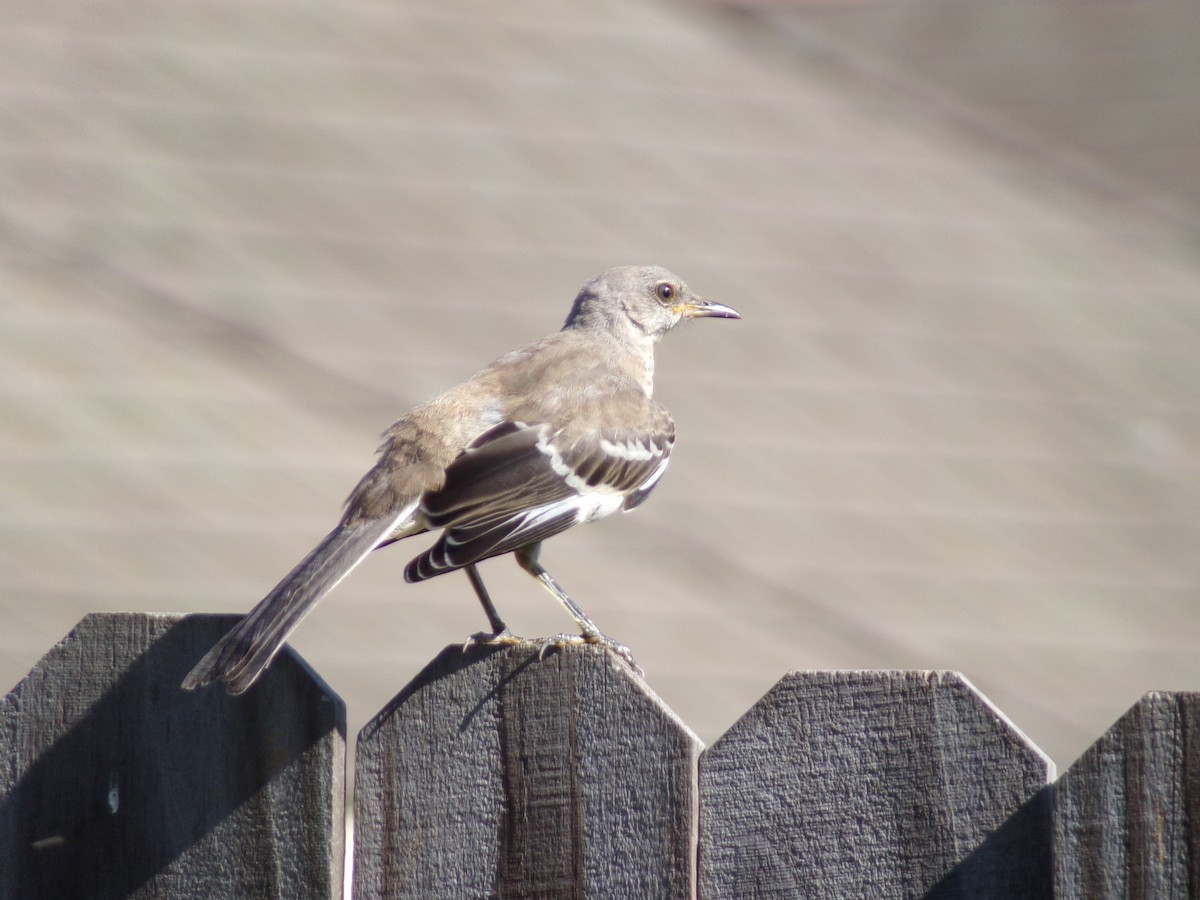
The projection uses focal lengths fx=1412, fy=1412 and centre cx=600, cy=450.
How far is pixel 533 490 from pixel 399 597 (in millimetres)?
2687

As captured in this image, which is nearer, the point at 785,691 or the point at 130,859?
the point at 785,691

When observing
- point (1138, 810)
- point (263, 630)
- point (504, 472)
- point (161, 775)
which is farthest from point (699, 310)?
point (1138, 810)

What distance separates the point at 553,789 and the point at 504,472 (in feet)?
4.36

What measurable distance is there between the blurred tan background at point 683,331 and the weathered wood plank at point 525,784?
2996 mm

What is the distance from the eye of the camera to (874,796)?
2432 millimetres

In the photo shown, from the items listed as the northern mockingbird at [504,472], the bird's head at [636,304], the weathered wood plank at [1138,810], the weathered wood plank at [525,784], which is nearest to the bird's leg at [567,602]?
the northern mockingbird at [504,472]

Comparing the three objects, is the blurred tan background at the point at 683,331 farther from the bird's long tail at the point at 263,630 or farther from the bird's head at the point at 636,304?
the bird's long tail at the point at 263,630

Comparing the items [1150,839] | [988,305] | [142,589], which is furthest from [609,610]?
[1150,839]

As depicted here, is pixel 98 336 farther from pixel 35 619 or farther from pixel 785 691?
pixel 785 691

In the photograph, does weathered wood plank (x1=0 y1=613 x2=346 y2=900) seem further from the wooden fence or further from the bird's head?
the bird's head

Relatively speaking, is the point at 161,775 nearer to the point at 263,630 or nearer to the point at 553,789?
the point at 263,630

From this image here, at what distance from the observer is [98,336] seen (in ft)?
23.0

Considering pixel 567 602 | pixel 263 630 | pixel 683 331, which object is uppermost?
pixel 683 331

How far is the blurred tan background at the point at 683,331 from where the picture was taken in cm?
636
